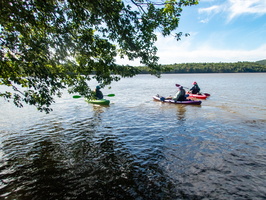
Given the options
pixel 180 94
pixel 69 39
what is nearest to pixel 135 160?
pixel 69 39

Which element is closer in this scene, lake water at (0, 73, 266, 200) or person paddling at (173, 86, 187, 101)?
lake water at (0, 73, 266, 200)

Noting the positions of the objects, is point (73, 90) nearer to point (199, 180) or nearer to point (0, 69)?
point (0, 69)

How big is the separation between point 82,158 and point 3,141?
541cm

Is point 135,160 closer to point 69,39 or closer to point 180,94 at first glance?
point 69,39

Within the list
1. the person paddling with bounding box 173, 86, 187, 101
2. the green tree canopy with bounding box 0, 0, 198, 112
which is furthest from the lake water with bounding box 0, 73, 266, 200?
the person paddling with bounding box 173, 86, 187, 101

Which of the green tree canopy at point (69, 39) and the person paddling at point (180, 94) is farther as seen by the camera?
the person paddling at point (180, 94)

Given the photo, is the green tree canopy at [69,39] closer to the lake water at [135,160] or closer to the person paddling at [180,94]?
the lake water at [135,160]

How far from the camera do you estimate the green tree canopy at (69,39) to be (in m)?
5.64

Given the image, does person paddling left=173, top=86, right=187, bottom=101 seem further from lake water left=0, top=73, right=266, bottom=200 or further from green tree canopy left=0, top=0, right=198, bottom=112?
green tree canopy left=0, top=0, right=198, bottom=112

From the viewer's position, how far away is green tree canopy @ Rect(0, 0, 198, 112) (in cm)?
564

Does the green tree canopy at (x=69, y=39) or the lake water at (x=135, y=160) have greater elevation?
the green tree canopy at (x=69, y=39)

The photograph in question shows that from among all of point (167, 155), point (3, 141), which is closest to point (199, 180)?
point (167, 155)

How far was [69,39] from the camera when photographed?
6262 millimetres

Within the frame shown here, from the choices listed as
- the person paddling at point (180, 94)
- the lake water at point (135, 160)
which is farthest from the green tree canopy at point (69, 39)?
the person paddling at point (180, 94)
